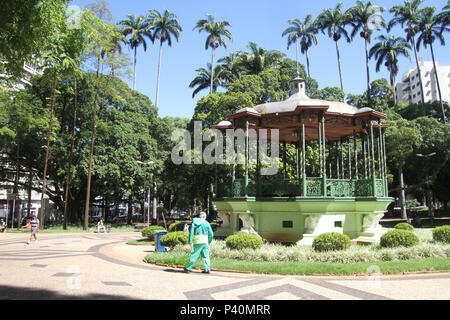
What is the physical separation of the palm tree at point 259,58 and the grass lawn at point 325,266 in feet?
112

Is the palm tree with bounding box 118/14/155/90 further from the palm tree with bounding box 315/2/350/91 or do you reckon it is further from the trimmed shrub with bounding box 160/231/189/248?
the trimmed shrub with bounding box 160/231/189/248

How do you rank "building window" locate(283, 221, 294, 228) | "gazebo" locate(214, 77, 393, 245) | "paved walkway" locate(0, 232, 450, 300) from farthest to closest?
"building window" locate(283, 221, 294, 228) → "gazebo" locate(214, 77, 393, 245) → "paved walkway" locate(0, 232, 450, 300)

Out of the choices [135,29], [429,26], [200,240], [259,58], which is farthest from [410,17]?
[200,240]

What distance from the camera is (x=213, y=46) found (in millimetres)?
49719

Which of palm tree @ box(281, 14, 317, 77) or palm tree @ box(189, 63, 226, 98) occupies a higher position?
palm tree @ box(281, 14, 317, 77)

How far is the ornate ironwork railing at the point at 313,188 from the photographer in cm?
1531

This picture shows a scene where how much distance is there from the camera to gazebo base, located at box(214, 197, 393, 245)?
15.2m

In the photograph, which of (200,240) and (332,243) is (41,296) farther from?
(332,243)

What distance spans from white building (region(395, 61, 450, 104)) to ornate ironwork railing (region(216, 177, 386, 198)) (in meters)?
90.4

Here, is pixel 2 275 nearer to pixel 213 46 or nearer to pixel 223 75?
pixel 223 75

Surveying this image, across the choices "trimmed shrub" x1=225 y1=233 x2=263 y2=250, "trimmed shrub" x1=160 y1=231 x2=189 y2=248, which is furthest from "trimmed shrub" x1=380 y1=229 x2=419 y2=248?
"trimmed shrub" x1=160 y1=231 x2=189 y2=248

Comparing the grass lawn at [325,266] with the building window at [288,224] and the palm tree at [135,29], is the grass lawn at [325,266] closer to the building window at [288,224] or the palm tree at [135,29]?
the building window at [288,224]

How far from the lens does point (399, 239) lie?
1268 cm

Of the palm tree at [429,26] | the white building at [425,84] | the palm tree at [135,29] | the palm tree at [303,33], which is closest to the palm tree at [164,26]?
the palm tree at [135,29]
